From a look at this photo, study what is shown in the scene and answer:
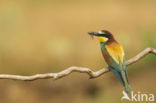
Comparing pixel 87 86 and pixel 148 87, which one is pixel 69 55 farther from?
pixel 148 87

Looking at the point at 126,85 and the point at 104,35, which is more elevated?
the point at 104,35

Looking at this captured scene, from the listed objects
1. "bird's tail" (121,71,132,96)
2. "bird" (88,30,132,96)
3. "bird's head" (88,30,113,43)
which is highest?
"bird's head" (88,30,113,43)

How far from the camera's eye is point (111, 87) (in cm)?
337

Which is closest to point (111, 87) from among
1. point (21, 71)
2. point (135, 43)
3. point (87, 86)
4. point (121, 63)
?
point (87, 86)

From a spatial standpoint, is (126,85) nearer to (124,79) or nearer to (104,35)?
(124,79)

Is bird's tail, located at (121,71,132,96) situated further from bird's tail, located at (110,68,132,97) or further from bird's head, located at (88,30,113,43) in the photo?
bird's head, located at (88,30,113,43)

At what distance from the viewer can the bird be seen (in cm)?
163

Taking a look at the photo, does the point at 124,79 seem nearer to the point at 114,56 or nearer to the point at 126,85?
the point at 126,85

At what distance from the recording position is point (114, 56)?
67.5 inches

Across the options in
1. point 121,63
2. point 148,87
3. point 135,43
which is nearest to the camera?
point 121,63

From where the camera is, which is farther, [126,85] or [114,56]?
[114,56]

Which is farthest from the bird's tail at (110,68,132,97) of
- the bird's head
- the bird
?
the bird's head

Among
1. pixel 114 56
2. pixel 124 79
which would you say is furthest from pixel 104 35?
pixel 124 79

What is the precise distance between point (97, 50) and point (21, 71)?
2.02 feet
